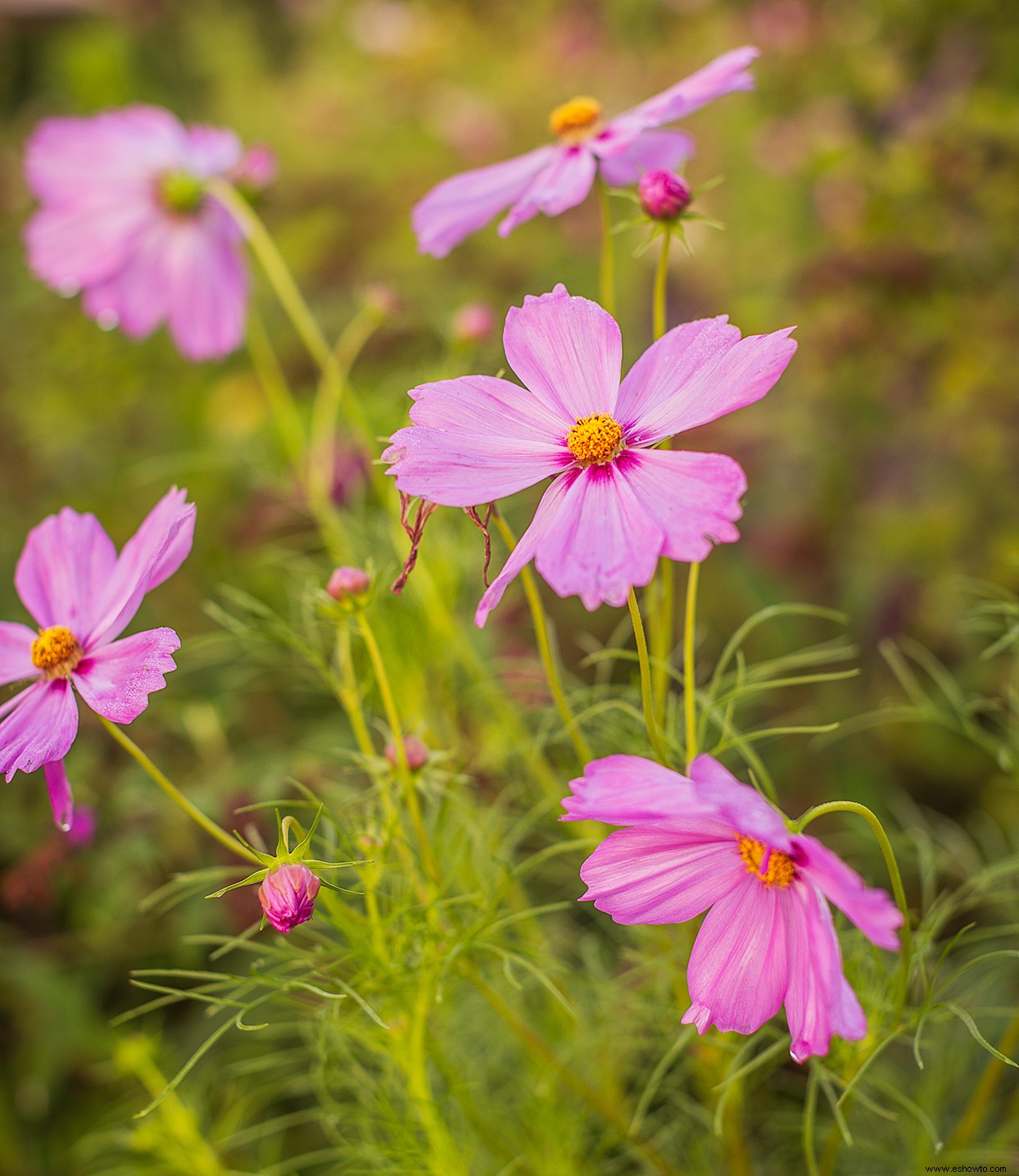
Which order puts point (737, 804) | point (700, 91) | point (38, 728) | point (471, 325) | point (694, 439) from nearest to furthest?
point (737, 804)
point (38, 728)
point (700, 91)
point (471, 325)
point (694, 439)

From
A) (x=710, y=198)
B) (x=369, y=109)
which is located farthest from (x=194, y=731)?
(x=369, y=109)

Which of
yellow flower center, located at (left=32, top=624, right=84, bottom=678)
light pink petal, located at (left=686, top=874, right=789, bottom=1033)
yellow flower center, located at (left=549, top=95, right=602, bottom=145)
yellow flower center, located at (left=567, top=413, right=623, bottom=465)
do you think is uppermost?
yellow flower center, located at (left=549, top=95, right=602, bottom=145)

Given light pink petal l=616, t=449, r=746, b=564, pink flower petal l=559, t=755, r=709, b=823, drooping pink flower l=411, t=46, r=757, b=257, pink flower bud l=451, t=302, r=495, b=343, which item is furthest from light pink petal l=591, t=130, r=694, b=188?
pink flower petal l=559, t=755, r=709, b=823

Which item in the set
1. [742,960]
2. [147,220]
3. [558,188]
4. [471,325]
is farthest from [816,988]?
[147,220]

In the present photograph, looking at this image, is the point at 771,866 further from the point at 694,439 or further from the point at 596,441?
the point at 694,439

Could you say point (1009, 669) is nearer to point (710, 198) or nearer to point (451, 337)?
point (451, 337)

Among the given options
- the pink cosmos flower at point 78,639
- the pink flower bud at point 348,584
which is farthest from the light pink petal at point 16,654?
the pink flower bud at point 348,584

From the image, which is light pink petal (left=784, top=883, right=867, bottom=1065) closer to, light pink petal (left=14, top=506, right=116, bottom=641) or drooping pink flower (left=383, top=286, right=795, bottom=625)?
drooping pink flower (left=383, top=286, right=795, bottom=625)
